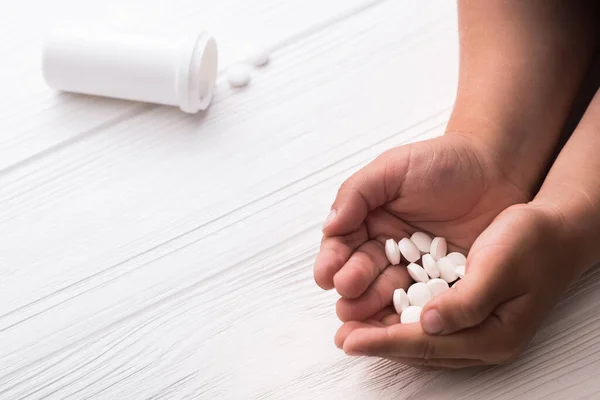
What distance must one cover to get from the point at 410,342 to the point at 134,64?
1.71ft

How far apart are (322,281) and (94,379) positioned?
0.95 ft

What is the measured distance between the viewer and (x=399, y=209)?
85 cm

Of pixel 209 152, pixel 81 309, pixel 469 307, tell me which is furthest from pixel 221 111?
pixel 469 307

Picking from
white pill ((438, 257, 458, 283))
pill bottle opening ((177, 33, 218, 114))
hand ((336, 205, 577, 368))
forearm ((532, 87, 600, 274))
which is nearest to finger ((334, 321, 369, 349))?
hand ((336, 205, 577, 368))

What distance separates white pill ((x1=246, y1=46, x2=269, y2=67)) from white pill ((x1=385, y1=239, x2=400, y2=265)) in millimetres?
371

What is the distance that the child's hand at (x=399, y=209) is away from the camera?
0.81 meters

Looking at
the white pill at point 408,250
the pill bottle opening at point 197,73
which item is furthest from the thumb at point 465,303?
the pill bottle opening at point 197,73

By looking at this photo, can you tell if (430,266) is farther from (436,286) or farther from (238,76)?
(238,76)

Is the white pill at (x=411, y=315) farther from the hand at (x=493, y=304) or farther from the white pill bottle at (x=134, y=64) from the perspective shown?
the white pill bottle at (x=134, y=64)

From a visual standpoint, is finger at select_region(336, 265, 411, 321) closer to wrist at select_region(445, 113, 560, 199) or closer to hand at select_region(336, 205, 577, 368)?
hand at select_region(336, 205, 577, 368)

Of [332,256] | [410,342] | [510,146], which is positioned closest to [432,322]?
[410,342]

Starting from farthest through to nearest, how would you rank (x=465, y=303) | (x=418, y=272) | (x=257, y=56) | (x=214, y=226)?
(x=257, y=56), (x=214, y=226), (x=418, y=272), (x=465, y=303)

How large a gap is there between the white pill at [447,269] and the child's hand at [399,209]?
4 cm

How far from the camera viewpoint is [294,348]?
2.92 feet
